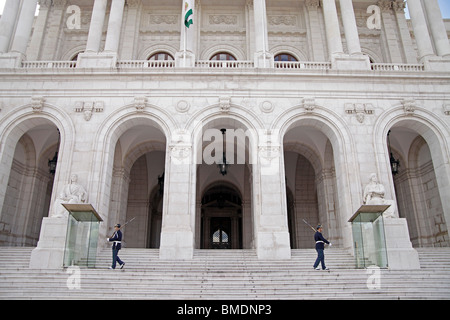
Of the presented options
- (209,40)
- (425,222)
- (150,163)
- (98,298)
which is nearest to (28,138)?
(150,163)

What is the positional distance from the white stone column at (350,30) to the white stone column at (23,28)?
17376 mm

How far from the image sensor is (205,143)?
21.7 metres

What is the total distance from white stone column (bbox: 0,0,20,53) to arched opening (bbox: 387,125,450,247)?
2132 centimetres

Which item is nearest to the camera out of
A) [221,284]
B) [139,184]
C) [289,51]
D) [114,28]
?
[221,284]

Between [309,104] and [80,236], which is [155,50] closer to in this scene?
[309,104]

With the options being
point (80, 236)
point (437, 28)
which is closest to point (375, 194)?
point (437, 28)

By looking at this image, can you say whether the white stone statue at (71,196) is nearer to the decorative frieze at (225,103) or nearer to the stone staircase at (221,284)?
the stone staircase at (221,284)

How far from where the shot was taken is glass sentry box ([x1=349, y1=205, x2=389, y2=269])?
12641mm

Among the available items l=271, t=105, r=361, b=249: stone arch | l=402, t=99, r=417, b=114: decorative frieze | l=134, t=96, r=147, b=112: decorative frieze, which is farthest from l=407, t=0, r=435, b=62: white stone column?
l=134, t=96, r=147, b=112: decorative frieze

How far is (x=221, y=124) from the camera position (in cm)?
1866

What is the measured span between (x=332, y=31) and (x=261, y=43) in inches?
163

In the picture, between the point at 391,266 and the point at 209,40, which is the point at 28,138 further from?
the point at 391,266

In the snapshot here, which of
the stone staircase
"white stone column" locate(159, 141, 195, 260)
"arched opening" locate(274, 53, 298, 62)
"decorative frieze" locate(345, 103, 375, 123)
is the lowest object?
the stone staircase

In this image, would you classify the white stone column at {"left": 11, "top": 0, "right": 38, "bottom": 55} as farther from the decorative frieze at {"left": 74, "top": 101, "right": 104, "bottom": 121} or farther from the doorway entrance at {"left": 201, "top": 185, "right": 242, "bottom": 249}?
the doorway entrance at {"left": 201, "top": 185, "right": 242, "bottom": 249}
